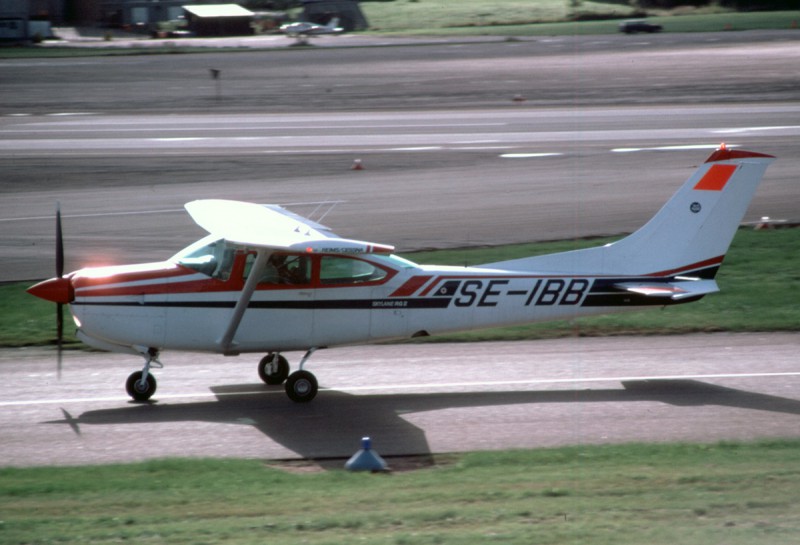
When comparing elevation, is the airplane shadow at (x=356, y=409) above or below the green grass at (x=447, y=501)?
below

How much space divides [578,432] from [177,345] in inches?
200

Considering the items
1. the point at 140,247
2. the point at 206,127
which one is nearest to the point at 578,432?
the point at 140,247

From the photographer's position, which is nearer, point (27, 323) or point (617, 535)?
point (617, 535)

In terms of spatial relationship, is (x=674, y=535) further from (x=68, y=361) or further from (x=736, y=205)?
(x=68, y=361)

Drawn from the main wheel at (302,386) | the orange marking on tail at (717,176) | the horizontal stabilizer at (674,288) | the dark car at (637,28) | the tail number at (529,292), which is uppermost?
the dark car at (637,28)

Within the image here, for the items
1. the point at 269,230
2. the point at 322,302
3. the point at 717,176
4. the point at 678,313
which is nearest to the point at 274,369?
the point at 322,302

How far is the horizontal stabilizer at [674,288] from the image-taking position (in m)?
13.3

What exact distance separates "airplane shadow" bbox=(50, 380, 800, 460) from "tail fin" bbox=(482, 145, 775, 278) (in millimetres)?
1620

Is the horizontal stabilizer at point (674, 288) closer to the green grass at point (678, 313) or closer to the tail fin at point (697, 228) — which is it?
the tail fin at point (697, 228)

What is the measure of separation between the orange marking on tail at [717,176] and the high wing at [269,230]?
4647mm

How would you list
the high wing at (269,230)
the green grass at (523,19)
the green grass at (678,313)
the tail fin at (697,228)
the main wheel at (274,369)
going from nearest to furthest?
the high wing at (269,230) < the tail fin at (697,228) < the main wheel at (274,369) < the green grass at (678,313) < the green grass at (523,19)

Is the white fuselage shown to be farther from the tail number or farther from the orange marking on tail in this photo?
the orange marking on tail

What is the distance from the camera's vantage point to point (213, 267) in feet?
42.3

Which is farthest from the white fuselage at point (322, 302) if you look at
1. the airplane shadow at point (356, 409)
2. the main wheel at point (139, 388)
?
the airplane shadow at point (356, 409)
